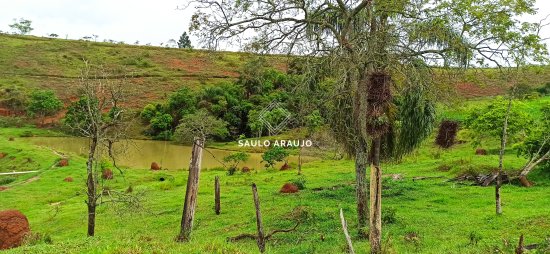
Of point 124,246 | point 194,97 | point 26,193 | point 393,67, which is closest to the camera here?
point 124,246

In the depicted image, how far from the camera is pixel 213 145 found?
56062 millimetres

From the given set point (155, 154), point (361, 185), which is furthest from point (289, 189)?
point (155, 154)

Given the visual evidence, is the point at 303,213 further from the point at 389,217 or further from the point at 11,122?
the point at 11,122

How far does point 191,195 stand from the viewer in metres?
13.9

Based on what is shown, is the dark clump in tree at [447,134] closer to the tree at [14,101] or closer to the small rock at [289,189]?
the small rock at [289,189]

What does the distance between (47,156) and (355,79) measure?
32.0m

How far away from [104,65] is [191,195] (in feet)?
214

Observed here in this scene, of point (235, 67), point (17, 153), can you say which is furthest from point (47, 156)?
point (235, 67)

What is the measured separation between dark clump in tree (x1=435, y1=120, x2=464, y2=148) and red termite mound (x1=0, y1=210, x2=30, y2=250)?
31.0 meters

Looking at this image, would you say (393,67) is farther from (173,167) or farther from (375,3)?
(173,167)

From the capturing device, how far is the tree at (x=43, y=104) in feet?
209

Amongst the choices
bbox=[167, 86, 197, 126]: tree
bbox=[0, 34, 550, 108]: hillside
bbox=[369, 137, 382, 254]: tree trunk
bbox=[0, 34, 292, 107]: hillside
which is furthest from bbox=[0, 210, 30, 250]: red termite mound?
bbox=[0, 34, 292, 107]: hillside

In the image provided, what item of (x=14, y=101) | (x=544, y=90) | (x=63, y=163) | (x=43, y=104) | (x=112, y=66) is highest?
(x=112, y=66)

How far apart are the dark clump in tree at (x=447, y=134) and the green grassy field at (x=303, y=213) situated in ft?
13.5
